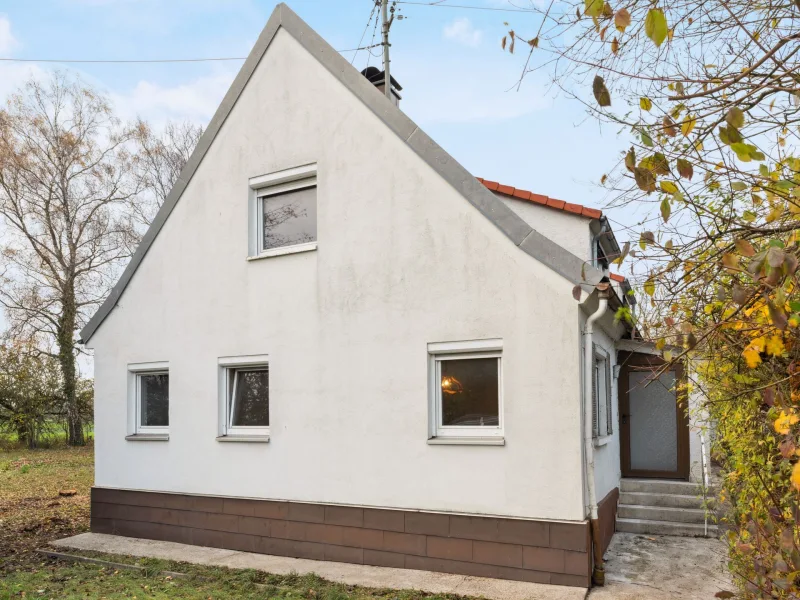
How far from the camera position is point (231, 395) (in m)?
10.0

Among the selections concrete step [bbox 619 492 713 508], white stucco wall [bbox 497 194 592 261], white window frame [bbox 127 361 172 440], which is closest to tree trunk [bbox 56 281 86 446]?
white window frame [bbox 127 361 172 440]

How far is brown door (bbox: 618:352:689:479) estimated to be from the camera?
11.8 meters

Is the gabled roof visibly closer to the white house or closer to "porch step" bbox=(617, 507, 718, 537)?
the white house

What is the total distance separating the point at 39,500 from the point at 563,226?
1303 cm

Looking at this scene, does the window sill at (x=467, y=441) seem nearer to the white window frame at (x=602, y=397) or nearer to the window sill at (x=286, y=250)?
the white window frame at (x=602, y=397)

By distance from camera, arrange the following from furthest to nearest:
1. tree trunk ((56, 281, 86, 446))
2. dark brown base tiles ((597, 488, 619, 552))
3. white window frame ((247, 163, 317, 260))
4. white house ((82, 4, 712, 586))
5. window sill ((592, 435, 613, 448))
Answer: tree trunk ((56, 281, 86, 446))
white window frame ((247, 163, 317, 260))
dark brown base tiles ((597, 488, 619, 552))
window sill ((592, 435, 613, 448))
white house ((82, 4, 712, 586))

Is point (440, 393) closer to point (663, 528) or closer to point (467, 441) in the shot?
point (467, 441)

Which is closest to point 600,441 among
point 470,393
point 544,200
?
point 470,393

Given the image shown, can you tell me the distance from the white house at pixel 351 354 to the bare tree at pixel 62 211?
58.1 feet

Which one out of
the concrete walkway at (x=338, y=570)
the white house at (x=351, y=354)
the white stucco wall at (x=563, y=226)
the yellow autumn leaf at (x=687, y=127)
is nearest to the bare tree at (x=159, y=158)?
the white house at (x=351, y=354)

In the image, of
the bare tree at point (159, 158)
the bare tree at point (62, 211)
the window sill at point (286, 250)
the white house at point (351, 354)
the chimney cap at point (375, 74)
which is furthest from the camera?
the bare tree at point (159, 158)

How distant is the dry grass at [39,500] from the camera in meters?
10.8

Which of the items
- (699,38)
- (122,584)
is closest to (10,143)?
(122,584)

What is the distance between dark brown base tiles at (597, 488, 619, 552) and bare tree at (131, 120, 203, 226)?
81.2ft
